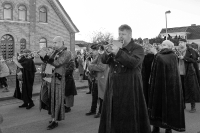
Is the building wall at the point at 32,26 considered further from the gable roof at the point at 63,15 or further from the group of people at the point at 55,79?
the group of people at the point at 55,79

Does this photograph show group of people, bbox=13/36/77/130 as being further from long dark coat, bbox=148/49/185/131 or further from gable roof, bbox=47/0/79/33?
gable roof, bbox=47/0/79/33

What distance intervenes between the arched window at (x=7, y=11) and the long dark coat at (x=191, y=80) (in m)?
22.4

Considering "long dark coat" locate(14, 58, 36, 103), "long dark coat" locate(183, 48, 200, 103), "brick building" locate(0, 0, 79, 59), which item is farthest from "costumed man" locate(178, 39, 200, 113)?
"brick building" locate(0, 0, 79, 59)

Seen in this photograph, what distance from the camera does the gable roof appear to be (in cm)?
2955

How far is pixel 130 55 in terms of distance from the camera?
399cm

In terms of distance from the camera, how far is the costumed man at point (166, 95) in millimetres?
5496

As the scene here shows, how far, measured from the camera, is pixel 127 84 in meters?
3.99

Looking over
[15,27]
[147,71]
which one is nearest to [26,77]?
[147,71]

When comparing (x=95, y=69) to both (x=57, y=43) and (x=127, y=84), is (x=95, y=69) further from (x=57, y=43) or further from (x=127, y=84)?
(x=127, y=84)

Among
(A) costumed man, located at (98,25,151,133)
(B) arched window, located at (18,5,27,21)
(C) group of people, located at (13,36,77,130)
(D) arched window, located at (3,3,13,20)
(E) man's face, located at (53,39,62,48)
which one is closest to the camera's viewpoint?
(A) costumed man, located at (98,25,151,133)

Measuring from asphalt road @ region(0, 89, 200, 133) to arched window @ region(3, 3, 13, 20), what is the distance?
19366 millimetres

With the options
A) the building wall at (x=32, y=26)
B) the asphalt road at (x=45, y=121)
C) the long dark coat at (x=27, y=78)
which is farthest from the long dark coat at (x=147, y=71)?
the building wall at (x=32, y=26)

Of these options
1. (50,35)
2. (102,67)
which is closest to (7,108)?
(102,67)

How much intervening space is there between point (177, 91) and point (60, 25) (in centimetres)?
2609
